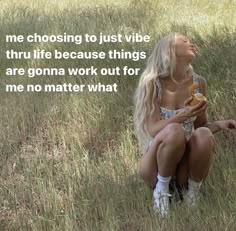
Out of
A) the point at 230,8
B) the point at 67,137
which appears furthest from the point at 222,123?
the point at 230,8

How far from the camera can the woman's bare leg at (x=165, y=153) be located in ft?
8.85

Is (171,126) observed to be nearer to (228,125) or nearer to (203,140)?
(203,140)

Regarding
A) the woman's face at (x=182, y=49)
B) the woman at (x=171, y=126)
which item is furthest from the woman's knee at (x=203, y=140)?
the woman's face at (x=182, y=49)

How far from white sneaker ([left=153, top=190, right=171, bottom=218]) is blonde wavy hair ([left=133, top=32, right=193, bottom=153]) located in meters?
0.30

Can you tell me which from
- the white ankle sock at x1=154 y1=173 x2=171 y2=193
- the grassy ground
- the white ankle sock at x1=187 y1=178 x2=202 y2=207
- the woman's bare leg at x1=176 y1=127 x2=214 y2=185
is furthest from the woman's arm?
the grassy ground

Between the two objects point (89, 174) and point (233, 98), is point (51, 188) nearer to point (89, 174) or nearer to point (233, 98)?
point (89, 174)

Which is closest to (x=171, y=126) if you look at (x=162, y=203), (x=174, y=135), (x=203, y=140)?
(x=174, y=135)

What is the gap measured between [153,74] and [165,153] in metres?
0.43

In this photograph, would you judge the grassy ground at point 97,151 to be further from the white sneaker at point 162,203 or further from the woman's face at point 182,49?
the woman's face at point 182,49

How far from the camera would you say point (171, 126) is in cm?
271

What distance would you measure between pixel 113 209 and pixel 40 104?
1.70 meters

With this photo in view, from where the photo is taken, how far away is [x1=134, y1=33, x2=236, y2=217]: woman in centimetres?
274

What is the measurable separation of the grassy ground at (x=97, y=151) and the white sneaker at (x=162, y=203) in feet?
0.15

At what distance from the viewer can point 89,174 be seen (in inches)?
132
